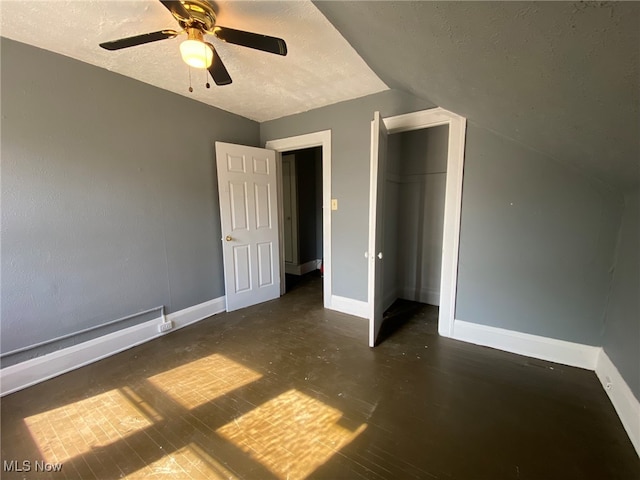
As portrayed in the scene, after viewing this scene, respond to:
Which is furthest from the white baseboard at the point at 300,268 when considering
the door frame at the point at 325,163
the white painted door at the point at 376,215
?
the white painted door at the point at 376,215

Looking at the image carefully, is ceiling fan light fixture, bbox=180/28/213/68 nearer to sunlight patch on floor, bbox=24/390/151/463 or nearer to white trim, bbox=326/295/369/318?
sunlight patch on floor, bbox=24/390/151/463

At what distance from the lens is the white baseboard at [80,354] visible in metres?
1.92

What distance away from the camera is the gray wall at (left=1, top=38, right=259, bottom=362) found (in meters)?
1.88

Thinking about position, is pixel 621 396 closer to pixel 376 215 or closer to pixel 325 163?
pixel 376 215

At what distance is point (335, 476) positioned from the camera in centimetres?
130

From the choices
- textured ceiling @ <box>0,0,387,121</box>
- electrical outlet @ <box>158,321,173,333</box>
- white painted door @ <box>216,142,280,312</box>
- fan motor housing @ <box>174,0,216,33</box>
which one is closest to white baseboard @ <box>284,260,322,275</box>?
white painted door @ <box>216,142,280,312</box>

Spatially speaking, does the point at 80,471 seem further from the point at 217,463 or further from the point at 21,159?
the point at 21,159

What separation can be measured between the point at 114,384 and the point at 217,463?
1174 millimetres

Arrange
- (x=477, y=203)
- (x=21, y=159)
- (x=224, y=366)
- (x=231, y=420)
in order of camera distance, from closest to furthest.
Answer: (x=231, y=420), (x=21, y=159), (x=224, y=366), (x=477, y=203)

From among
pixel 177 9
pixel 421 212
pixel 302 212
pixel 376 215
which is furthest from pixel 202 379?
pixel 302 212

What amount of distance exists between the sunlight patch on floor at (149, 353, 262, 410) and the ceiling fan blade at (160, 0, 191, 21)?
227 centimetres

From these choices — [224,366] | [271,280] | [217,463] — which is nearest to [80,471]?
[217,463]

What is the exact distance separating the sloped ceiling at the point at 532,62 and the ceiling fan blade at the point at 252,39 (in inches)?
10.9

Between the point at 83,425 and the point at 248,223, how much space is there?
7.36 feet
